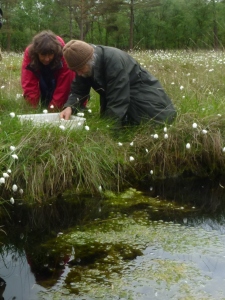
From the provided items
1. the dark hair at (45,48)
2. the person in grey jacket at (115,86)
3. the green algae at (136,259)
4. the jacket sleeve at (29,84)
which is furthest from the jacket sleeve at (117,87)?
the green algae at (136,259)

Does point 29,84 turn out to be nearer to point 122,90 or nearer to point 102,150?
point 122,90

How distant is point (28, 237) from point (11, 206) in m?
0.59

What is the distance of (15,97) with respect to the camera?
5.97 m

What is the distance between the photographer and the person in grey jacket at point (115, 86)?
480cm

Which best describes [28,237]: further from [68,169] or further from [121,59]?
[121,59]

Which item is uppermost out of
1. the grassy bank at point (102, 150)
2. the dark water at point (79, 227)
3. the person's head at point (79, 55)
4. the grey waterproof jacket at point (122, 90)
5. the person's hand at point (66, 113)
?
the person's head at point (79, 55)

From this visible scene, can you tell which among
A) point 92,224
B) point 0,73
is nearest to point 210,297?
point 92,224

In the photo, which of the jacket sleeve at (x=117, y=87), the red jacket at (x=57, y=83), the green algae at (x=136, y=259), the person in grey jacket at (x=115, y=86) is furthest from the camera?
the red jacket at (x=57, y=83)

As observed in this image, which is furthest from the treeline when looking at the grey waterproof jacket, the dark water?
the dark water

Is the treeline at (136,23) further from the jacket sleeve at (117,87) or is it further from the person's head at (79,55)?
the person's head at (79,55)

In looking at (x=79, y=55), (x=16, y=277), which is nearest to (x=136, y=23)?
(x=79, y=55)

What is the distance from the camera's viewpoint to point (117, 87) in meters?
4.99

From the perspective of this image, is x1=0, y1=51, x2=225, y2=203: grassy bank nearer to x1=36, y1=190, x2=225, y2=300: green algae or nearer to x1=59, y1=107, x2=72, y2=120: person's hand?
x1=59, y1=107, x2=72, y2=120: person's hand

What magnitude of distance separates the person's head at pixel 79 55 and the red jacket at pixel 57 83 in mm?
788
